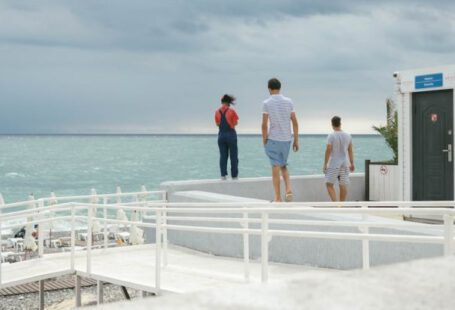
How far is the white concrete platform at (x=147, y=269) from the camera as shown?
805 cm

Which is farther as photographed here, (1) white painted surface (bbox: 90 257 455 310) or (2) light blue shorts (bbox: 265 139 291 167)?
(2) light blue shorts (bbox: 265 139 291 167)

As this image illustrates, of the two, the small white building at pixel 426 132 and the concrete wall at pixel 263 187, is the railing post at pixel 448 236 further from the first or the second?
the concrete wall at pixel 263 187

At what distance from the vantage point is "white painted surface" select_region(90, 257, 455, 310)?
4.09ft

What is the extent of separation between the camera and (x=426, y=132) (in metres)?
12.1

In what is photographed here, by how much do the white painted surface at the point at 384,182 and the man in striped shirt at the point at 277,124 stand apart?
4.25 metres

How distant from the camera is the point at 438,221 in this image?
446 inches

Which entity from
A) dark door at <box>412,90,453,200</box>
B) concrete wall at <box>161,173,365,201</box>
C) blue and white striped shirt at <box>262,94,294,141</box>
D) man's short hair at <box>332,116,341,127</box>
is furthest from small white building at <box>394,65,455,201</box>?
blue and white striped shirt at <box>262,94,294,141</box>

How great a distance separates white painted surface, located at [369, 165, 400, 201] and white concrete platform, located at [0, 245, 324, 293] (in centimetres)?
460

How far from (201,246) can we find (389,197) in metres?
4.58

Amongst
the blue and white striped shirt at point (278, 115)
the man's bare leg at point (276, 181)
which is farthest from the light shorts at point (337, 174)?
the blue and white striped shirt at point (278, 115)

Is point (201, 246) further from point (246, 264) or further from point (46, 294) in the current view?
point (46, 294)

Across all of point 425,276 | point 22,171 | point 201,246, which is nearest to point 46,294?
point 201,246

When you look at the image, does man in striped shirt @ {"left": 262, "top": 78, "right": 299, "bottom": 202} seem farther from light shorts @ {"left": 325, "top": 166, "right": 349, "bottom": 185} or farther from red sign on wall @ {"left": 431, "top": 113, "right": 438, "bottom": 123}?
red sign on wall @ {"left": 431, "top": 113, "right": 438, "bottom": 123}

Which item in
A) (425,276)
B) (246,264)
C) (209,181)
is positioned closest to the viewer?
(425,276)
